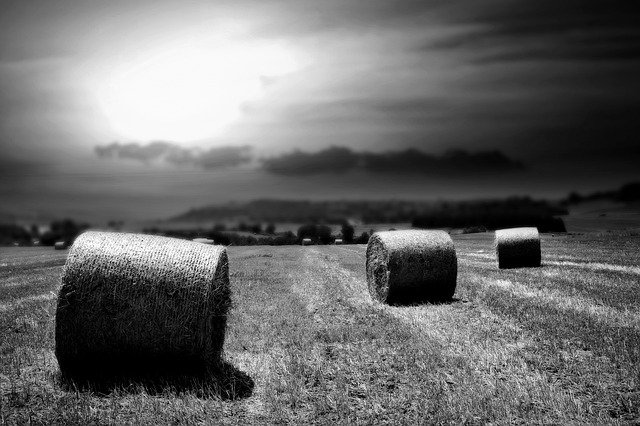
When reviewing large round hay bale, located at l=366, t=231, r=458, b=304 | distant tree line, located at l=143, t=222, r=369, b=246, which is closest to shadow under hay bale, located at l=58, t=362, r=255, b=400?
large round hay bale, located at l=366, t=231, r=458, b=304

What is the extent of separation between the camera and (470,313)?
11.7m

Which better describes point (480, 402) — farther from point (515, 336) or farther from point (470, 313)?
point (470, 313)

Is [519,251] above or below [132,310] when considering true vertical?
below

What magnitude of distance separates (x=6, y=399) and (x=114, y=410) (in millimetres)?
1722

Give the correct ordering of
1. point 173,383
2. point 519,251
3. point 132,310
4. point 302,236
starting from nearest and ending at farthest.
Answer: point 173,383 < point 132,310 < point 519,251 < point 302,236

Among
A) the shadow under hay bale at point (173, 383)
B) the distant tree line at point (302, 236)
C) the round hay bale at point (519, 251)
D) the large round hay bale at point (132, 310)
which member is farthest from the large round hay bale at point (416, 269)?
the distant tree line at point (302, 236)

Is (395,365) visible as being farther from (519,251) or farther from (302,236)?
(302,236)

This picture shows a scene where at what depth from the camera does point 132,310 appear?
7043 mm

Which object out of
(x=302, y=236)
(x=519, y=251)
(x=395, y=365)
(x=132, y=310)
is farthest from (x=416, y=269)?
(x=302, y=236)

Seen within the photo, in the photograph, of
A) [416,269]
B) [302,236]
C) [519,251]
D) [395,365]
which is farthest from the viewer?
[302,236]

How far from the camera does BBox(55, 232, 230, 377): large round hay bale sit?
7004 mm

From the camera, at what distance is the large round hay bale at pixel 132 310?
23.0 ft

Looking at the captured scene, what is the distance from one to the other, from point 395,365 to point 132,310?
4.42 m

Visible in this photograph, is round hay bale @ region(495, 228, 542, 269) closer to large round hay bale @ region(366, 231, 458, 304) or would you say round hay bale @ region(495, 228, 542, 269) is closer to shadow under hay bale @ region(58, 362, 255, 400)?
large round hay bale @ region(366, 231, 458, 304)
